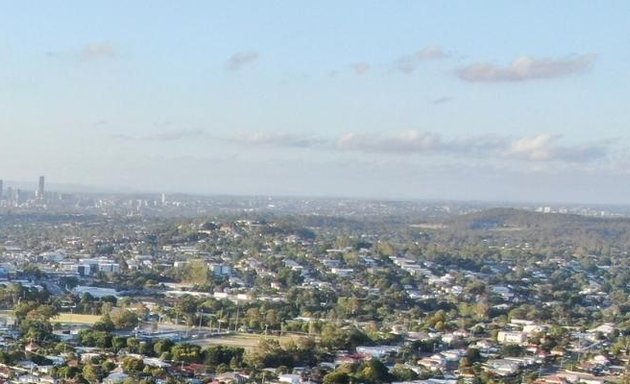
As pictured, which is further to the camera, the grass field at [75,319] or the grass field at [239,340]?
the grass field at [75,319]

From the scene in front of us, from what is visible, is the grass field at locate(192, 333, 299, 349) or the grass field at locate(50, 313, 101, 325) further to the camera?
the grass field at locate(50, 313, 101, 325)

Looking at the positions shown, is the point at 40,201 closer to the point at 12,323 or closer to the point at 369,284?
the point at 369,284

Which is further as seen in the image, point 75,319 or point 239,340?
point 75,319

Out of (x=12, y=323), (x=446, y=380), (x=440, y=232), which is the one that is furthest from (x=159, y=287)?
(x=440, y=232)
